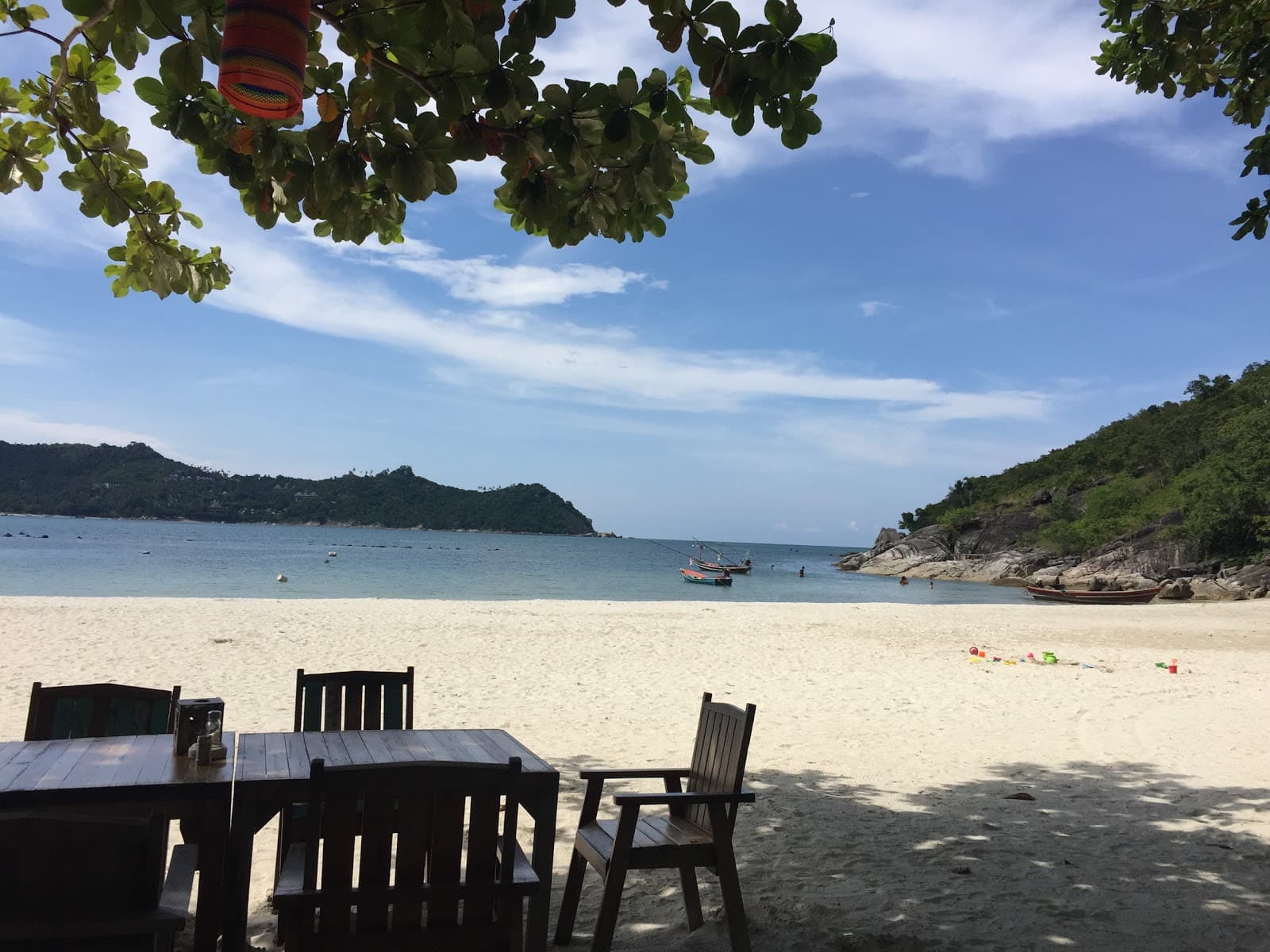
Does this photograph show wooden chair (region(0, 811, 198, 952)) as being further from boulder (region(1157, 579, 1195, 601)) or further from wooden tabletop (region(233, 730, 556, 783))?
boulder (region(1157, 579, 1195, 601))

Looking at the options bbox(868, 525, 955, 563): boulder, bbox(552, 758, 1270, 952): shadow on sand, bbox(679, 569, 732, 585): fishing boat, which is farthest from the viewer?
bbox(868, 525, 955, 563): boulder

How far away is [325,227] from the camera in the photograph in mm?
3371

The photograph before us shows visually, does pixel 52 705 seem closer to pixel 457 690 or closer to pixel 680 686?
pixel 457 690

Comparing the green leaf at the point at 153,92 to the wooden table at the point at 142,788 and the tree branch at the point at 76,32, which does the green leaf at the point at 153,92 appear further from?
the wooden table at the point at 142,788

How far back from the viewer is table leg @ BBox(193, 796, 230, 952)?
264 cm

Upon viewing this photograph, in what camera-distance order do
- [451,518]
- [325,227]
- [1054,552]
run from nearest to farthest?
[325,227] < [1054,552] < [451,518]

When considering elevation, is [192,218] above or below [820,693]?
above

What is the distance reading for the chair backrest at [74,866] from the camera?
1836mm

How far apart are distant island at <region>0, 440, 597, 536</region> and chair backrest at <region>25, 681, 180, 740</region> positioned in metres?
133

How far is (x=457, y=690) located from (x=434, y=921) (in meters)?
6.88

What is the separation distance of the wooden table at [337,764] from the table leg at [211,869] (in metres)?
0.03

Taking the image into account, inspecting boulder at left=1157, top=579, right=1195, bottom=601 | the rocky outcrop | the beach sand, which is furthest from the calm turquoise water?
the beach sand

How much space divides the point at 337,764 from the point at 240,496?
147789mm

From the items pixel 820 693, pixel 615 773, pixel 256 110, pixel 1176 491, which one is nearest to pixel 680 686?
pixel 820 693
